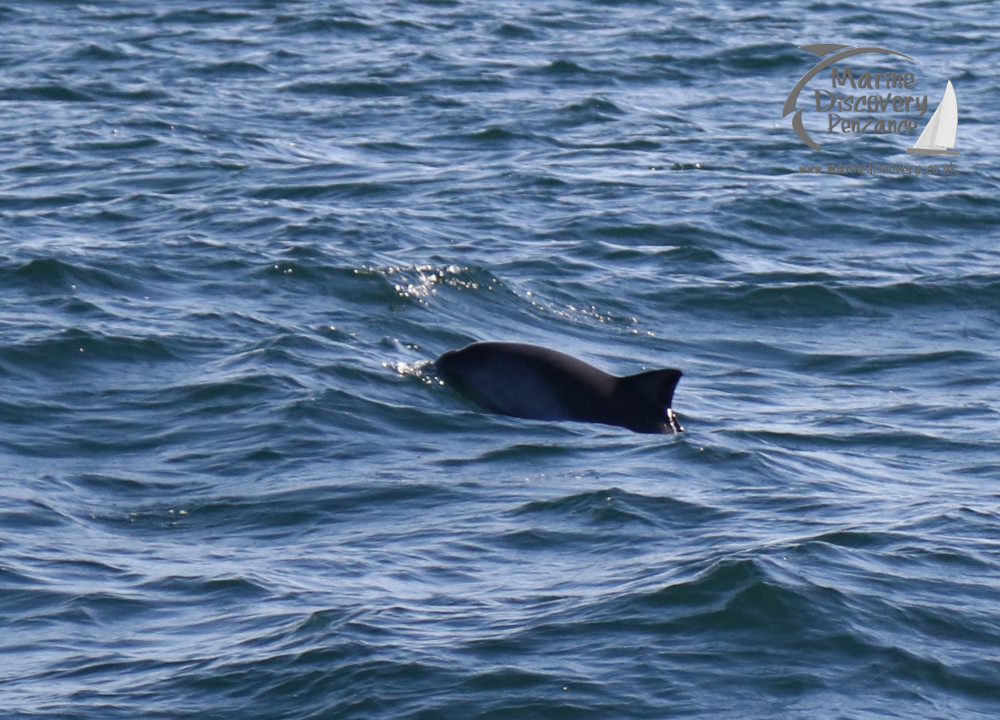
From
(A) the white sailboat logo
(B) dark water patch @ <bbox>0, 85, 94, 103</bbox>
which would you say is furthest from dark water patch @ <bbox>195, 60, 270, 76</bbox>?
(A) the white sailboat logo

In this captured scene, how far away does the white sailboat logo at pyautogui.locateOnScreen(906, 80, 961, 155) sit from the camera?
23609 millimetres

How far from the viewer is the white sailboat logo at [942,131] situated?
23609mm

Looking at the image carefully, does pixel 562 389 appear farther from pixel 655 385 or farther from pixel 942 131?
pixel 942 131

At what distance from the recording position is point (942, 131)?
2370cm

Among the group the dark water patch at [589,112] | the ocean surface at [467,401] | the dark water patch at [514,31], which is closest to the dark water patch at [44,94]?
the ocean surface at [467,401]

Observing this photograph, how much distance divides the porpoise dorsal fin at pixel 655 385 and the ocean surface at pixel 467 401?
0.31 metres

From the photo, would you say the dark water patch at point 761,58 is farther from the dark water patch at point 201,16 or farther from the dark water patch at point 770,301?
the dark water patch at point 770,301

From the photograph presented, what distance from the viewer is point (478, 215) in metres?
19.5

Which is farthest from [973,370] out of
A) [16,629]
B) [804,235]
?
[16,629]

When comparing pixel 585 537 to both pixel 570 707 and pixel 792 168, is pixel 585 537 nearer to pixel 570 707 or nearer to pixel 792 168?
pixel 570 707

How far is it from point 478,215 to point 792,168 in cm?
521

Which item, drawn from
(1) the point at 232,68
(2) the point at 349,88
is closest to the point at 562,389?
(2) the point at 349,88

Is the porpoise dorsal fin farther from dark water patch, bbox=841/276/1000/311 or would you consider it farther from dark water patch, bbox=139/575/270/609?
dark water patch, bbox=841/276/1000/311

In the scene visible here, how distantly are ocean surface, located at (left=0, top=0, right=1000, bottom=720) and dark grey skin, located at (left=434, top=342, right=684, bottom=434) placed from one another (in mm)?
185
